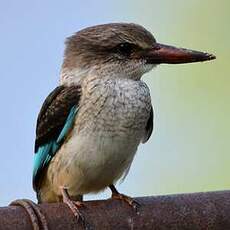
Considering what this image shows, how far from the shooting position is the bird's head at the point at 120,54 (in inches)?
151

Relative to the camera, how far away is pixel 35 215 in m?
2.29

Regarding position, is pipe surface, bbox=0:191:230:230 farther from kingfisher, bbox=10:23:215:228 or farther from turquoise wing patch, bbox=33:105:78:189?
turquoise wing patch, bbox=33:105:78:189

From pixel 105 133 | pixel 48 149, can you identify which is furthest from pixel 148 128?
pixel 48 149

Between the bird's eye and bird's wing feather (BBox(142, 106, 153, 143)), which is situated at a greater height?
the bird's eye

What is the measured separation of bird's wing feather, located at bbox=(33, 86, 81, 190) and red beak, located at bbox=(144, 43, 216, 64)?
396mm

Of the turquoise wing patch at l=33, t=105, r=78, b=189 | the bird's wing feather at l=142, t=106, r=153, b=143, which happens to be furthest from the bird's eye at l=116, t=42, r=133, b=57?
the turquoise wing patch at l=33, t=105, r=78, b=189

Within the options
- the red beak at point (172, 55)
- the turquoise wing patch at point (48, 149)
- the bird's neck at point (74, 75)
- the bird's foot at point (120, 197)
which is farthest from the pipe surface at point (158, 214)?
the bird's neck at point (74, 75)

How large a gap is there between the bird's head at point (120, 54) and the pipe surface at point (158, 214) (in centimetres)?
122

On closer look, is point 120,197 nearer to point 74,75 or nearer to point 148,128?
point 148,128

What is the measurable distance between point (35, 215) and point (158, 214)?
0.46 metres

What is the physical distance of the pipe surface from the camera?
241 cm

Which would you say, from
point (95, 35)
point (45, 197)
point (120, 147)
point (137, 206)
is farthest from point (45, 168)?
point (137, 206)

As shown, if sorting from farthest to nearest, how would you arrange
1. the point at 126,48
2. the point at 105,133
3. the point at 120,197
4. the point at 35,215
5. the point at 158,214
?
the point at 126,48 < the point at 105,133 < the point at 120,197 < the point at 158,214 < the point at 35,215

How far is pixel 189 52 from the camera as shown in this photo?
3699 millimetres
